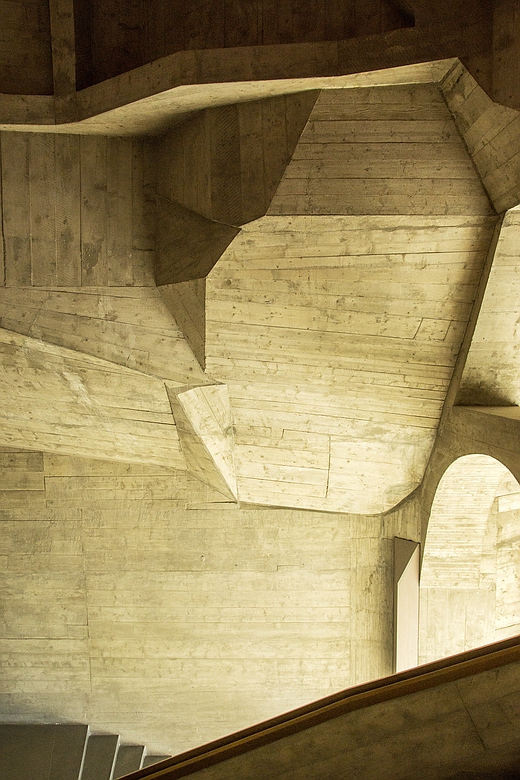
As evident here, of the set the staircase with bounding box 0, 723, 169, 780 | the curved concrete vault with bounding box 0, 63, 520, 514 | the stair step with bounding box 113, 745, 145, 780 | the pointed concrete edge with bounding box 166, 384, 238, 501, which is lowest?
the stair step with bounding box 113, 745, 145, 780

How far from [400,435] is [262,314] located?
1.75 metres

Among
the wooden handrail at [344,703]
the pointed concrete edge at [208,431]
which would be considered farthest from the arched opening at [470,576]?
the wooden handrail at [344,703]

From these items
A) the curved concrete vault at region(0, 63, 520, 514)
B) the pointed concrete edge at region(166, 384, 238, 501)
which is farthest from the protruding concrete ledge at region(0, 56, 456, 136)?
the pointed concrete edge at region(166, 384, 238, 501)

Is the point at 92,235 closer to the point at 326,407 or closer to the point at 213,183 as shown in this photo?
the point at 213,183

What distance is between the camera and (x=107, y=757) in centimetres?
687

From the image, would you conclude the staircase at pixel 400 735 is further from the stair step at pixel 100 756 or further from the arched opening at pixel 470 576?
the stair step at pixel 100 756

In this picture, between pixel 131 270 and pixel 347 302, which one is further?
pixel 131 270

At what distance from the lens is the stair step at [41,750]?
6.53 meters

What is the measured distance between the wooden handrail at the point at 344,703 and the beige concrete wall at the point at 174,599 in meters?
4.41

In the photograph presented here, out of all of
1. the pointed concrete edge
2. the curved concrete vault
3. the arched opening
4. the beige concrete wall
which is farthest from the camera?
the beige concrete wall

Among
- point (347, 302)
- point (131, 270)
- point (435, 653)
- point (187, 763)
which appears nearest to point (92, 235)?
point (131, 270)

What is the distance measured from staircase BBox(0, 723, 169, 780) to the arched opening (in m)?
3.32

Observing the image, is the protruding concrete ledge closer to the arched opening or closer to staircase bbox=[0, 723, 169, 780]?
the arched opening

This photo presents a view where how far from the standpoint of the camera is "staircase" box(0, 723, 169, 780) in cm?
657
